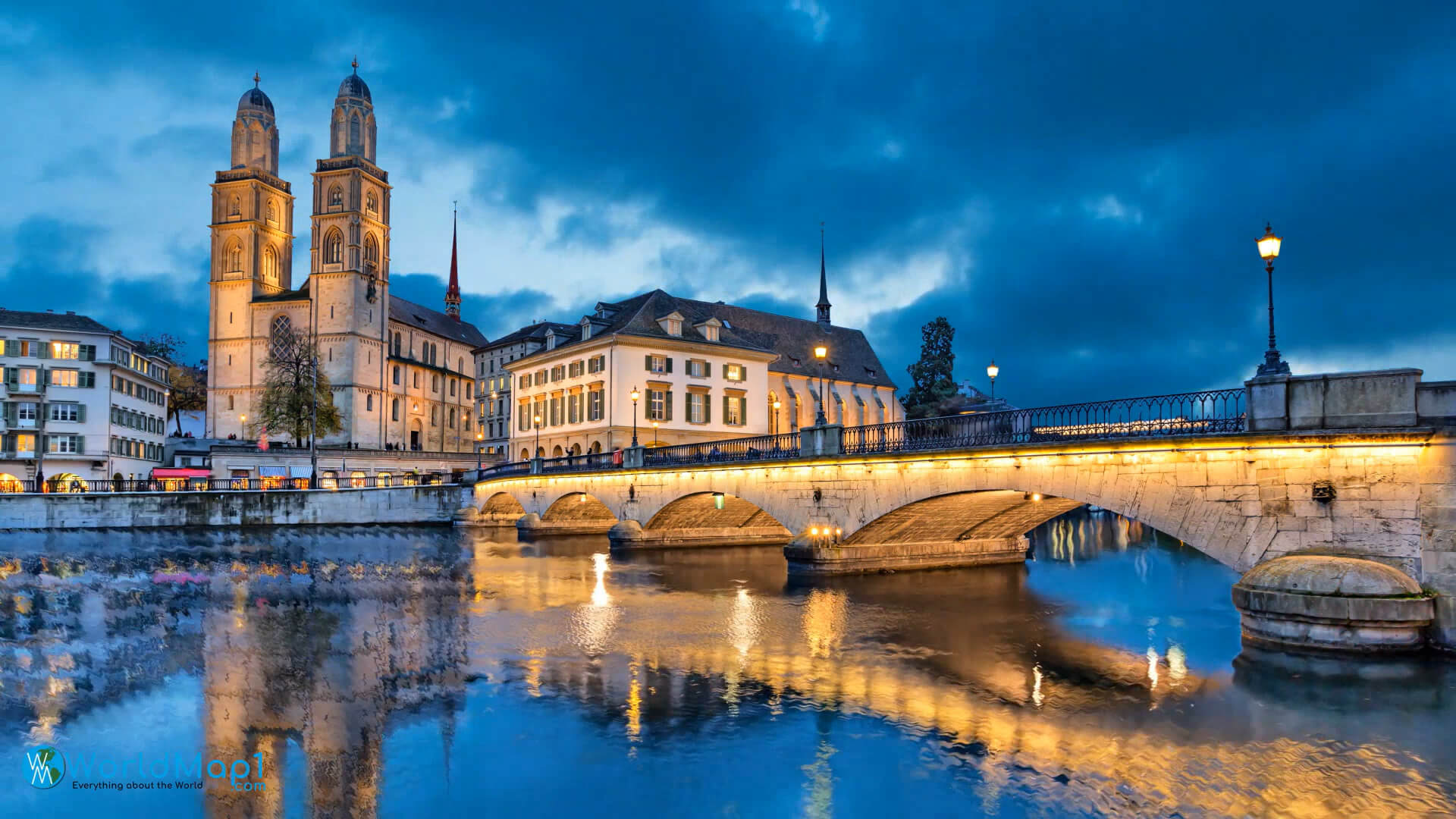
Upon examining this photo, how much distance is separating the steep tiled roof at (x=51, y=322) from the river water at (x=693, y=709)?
Answer: 172 ft

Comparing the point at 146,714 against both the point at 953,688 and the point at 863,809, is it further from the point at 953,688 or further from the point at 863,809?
the point at 953,688

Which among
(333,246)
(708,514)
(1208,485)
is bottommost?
(708,514)

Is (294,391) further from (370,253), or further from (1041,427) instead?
(1041,427)

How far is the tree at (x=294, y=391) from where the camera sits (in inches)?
3140

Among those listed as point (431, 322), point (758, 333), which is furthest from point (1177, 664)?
point (431, 322)

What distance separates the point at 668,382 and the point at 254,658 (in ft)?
148

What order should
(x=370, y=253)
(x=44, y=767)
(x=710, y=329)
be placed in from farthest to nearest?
(x=370, y=253)
(x=710, y=329)
(x=44, y=767)

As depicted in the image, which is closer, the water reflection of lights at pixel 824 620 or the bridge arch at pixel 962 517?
the water reflection of lights at pixel 824 620

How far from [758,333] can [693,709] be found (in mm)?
62208

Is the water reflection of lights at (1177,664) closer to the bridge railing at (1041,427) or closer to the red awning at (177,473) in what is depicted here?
the bridge railing at (1041,427)

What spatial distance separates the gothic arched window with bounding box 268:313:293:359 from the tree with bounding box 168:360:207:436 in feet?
52.5

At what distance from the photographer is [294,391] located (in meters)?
79.9

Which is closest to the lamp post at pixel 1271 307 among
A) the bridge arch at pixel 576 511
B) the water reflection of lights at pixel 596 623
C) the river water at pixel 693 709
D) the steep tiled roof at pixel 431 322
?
the river water at pixel 693 709

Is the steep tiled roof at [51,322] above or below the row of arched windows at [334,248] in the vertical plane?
below
